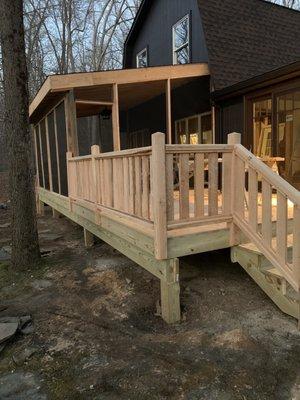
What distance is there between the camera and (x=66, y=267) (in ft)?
18.5

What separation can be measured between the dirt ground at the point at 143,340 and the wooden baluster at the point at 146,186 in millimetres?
1165

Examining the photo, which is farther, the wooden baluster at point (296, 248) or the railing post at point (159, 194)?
the railing post at point (159, 194)

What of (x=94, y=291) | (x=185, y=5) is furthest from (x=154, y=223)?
(x=185, y=5)

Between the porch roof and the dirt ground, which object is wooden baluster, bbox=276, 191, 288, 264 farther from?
the porch roof

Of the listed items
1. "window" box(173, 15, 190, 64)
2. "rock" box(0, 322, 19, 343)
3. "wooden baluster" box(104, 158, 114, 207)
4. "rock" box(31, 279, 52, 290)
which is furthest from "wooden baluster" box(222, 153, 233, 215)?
"window" box(173, 15, 190, 64)

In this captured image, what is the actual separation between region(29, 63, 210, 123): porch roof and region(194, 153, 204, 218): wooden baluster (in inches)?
150

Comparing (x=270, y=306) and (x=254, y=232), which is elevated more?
(x=254, y=232)

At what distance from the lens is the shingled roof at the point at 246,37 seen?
8.41 metres

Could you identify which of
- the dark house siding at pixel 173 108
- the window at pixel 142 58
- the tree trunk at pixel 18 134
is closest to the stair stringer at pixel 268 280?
the tree trunk at pixel 18 134

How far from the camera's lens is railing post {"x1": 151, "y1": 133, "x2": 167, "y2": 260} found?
336 cm

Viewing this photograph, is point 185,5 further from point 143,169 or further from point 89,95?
point 143,169

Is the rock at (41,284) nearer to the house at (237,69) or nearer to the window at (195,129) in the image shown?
the house at (237,69)

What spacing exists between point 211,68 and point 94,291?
5.96 metres

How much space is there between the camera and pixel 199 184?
12.5 feet
